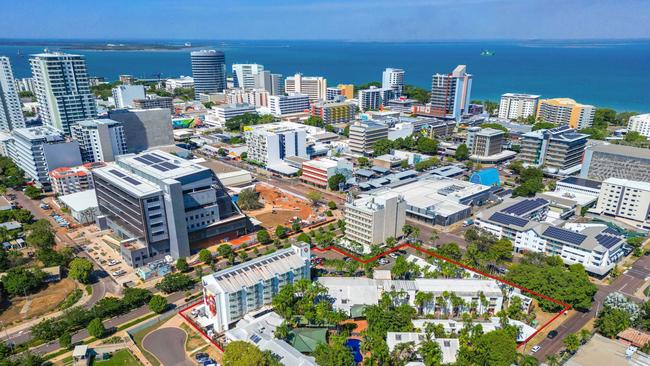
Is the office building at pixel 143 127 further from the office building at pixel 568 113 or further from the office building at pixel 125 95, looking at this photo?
the office building at pixel 568 113

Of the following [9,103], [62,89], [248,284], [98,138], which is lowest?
[248,284]

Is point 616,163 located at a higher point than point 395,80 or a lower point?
lower

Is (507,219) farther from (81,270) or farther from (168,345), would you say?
(81,270)

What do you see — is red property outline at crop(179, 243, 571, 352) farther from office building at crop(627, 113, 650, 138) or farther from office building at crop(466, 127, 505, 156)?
office building at crop(627, 113, 650, 138)

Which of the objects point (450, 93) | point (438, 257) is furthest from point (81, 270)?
point (450, 93)

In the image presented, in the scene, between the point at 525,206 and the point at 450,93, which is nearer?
the point at 525,206

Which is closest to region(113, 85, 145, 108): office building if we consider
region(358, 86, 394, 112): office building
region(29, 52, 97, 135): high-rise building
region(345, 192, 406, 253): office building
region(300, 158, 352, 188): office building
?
region(29, 52, 97, 135): high-rise building

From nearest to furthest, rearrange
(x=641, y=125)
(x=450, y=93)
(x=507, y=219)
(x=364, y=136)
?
1. (x=507, y=219)
2. (x=364, y=136)
3. (x=641, y=125)
4. (x=450, y=93)
